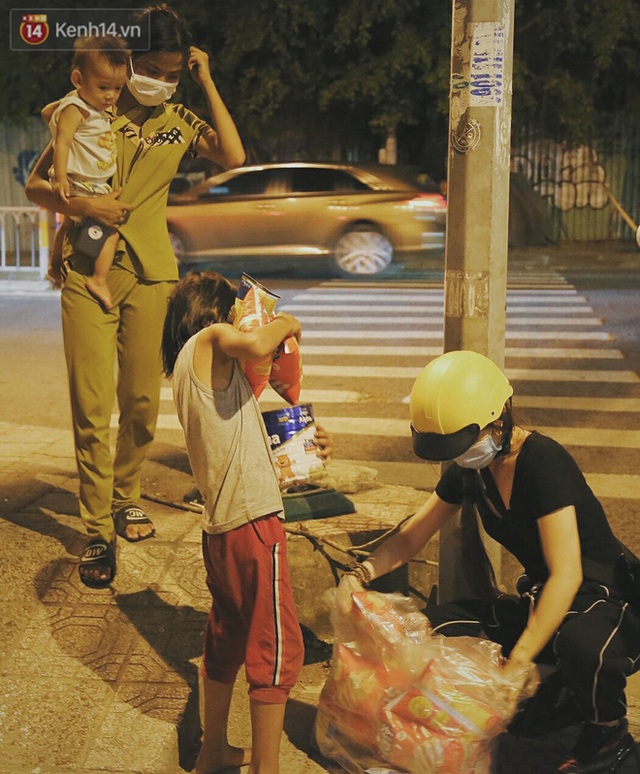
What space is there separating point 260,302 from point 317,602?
1.30 metres

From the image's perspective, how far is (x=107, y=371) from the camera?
452cm

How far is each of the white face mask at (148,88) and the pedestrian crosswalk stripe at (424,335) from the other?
6.31 m

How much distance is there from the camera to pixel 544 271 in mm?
17438

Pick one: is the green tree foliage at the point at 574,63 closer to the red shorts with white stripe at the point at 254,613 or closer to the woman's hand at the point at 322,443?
the woman's hand at the point at 322,443

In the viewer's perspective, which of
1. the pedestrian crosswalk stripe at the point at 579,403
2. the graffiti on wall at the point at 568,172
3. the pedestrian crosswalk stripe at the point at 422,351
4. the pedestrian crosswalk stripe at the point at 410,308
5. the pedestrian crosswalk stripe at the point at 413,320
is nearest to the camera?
the pedestrian crosswalk stripe at the point at 579,403

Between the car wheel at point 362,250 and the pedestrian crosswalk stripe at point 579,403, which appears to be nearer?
the pedestrian crosswalk stripe at point 579,403

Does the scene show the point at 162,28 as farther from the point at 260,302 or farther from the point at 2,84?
the point at 2,84

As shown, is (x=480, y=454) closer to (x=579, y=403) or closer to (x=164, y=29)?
(x=164, y=29)

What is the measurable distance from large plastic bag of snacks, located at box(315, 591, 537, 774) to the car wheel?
13.2m

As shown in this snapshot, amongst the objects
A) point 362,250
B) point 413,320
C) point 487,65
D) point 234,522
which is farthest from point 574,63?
point 234,522

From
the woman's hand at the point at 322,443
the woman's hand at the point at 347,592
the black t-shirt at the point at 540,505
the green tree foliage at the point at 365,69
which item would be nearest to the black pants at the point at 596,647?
the black t-shirt at the point at 540,505

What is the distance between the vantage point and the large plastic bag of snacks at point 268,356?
136 inches

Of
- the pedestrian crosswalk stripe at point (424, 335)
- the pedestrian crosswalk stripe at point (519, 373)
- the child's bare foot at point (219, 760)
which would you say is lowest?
the child's bare foot at point (219, 760)

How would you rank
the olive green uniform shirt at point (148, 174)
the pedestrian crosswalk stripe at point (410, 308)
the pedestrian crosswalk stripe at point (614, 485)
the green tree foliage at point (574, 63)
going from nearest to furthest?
the olive green uniform shirt at point (148, 174) → the pedestrian crosswalk stripe at point (614, 485) → the pedestrian crosswalk stripe at point (410, 308) → the green tree foliage at point (574, 63)
